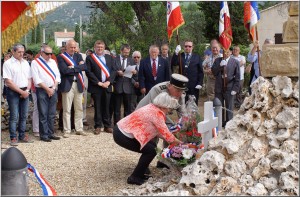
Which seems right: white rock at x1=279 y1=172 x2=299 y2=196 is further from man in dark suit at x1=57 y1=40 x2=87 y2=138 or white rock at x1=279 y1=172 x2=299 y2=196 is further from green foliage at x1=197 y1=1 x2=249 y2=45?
green foliage at x1=197 y1=1 x2=249 y2=45

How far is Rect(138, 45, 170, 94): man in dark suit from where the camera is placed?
10148mm

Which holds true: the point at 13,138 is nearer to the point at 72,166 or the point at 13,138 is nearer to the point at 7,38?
the point at 72,166

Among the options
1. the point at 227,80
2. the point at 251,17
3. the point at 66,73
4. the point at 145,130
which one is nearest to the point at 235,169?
the point at 145,130

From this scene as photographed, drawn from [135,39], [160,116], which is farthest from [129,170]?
[135,39]

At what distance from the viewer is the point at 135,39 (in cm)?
1508

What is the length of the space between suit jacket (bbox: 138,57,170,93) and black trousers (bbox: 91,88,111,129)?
78 cm

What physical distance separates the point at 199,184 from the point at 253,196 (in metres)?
0.60

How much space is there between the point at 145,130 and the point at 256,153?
1.43 m

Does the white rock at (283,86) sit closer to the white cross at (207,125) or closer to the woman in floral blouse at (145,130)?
the white cross at (207,125)

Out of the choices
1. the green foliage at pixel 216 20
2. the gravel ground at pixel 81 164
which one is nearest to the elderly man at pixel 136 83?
the gravel ground at pixel 81 164

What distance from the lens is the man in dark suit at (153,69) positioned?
10.1 m

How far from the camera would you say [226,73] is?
10.1m

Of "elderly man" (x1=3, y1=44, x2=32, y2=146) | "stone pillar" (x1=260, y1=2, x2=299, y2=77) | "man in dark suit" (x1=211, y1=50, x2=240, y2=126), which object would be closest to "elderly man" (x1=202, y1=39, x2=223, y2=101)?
"man in dark suit" (x1=211, y1=50, x2=240, y2=126)

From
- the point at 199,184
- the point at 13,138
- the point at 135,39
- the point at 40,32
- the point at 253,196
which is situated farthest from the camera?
the point at 40,32
